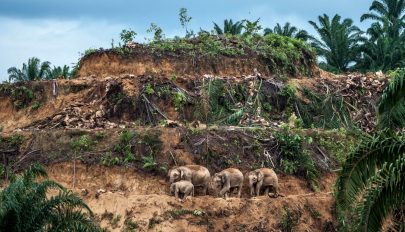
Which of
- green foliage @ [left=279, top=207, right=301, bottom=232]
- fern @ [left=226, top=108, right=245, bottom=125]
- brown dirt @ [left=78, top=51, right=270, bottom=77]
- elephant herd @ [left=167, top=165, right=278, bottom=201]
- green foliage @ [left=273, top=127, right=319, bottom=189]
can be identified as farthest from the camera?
brown dirt @ [left=78, top=51, right=270, bottom=77]

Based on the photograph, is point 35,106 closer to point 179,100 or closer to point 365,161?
point 179,100

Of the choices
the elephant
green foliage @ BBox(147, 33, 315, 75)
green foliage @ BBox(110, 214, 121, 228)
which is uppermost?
green foliage @ BBox(147, 33, 315, 75)

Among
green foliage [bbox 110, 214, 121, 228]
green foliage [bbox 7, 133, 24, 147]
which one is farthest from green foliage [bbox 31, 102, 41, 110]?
green foliage [bbox 110, 214, 121, 228]

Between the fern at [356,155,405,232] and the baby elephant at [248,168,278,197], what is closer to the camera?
the fern at [356,155,405,232]

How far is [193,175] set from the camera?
20438 mm

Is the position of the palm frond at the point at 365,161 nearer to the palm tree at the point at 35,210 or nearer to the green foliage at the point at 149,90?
the palm tree at the point at 35,210

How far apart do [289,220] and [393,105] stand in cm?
680

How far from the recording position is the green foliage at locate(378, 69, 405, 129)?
13703 mm

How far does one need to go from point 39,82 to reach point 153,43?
4.63m

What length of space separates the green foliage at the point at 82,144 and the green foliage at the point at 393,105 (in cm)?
1010

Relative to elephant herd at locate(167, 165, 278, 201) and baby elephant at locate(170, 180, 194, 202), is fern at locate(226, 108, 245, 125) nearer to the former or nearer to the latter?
elephant herd at locate(167, 165, 278, 201)

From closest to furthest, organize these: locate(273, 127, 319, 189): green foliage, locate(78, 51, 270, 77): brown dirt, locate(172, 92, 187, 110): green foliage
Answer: locate(273, 127, 319, 189): green foliage < locate(172, 92, 187, 110): green foliage < locate(78, 51, 270, 77): brown dirt

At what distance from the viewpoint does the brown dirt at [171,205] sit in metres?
19.4

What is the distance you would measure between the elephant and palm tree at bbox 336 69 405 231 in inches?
268
